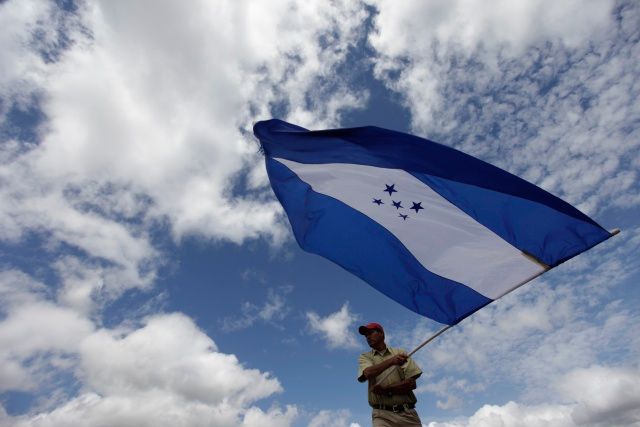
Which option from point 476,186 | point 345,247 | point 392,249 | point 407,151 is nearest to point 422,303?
point 392,249

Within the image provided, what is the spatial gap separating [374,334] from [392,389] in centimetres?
111

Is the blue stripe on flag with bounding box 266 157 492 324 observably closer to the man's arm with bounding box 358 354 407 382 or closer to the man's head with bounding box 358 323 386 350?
the man's head with bounding box 358 323 386 350

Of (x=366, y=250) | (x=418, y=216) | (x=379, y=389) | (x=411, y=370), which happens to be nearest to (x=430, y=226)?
(x=418, y=216)

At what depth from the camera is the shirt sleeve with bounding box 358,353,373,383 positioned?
7.24 m

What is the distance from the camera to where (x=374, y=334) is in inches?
309

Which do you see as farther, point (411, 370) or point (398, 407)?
point (411, 370)

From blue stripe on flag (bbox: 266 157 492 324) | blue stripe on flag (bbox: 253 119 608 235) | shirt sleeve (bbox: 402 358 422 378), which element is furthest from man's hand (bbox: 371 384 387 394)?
blue stripe on flag (bbox: 253 119 608 235)

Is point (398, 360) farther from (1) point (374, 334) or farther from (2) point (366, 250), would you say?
(2) point (366, 250)

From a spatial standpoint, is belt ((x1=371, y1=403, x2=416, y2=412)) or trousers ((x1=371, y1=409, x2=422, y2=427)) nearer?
trousers ((x1=371, y1=409, x2=422, y2=427))

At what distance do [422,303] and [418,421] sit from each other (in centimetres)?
206

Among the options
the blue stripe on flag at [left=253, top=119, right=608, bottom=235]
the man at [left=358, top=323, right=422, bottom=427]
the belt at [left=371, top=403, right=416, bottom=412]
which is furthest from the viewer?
the blue stripe on flag at [left=253, top=119, right=608, bottom=235]

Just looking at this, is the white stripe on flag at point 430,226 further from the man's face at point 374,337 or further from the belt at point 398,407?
the belt at point 398,407

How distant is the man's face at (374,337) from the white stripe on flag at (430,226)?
1.64 meters

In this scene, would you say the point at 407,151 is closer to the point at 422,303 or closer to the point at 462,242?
the point at 462,242
